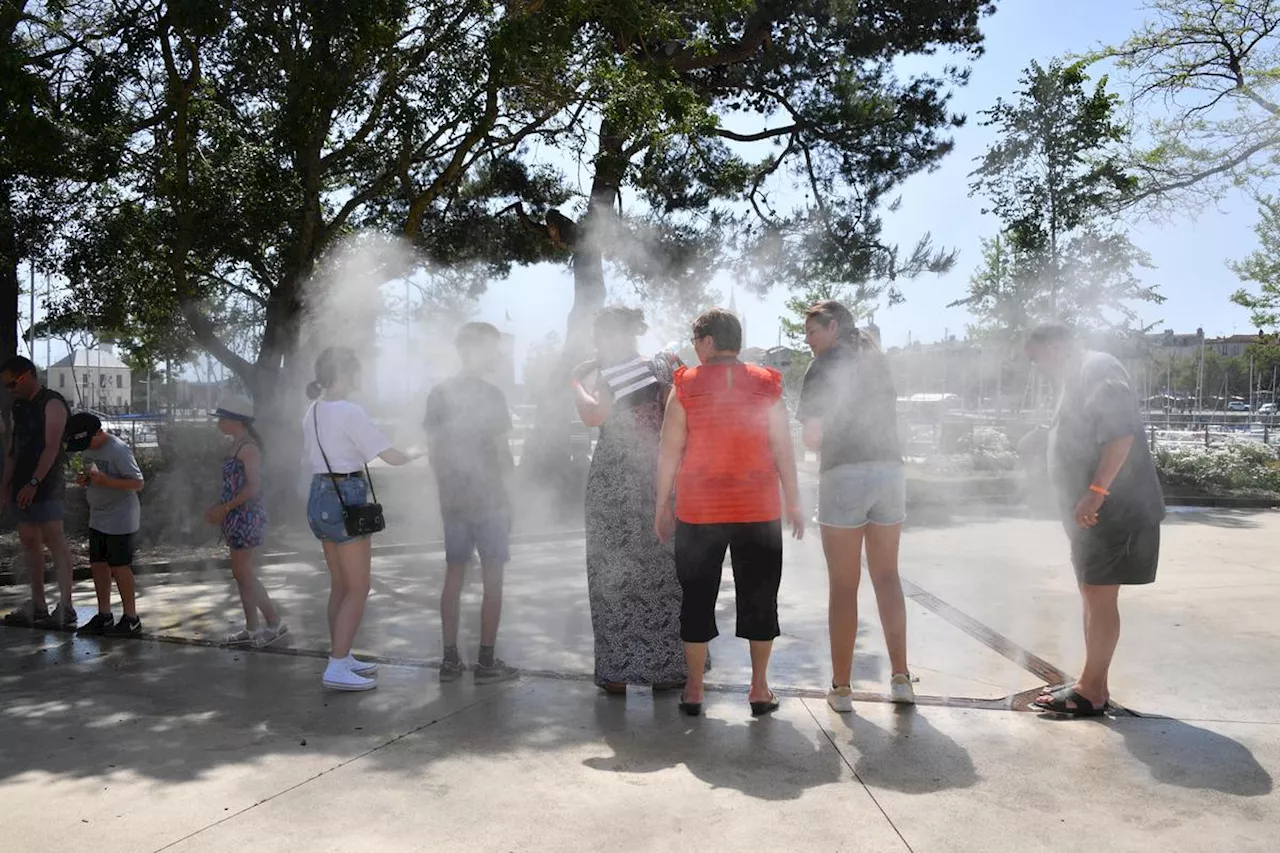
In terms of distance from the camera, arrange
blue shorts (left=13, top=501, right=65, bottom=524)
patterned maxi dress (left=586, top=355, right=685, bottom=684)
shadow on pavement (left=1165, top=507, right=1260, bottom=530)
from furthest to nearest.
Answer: shadow on pavement (left=1165, top=507, right=1260, bottom=530)
blue shorts (left=13, top=501, right=65, bottom=524)
patterned maxi dress (left=586, top=355, right=685, bottom=684)

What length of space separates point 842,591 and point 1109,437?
1.14m

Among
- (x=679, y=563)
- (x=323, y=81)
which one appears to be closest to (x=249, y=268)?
(x=323, y=81)

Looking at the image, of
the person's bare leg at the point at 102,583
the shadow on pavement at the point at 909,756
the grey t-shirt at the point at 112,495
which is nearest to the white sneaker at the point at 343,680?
the grey t-shirt at the point at 112,495

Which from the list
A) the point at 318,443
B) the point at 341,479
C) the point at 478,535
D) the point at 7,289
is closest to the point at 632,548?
the point at 478,535

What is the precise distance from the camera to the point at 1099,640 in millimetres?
A: 3756

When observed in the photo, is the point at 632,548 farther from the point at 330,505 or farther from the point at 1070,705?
the point at 1070,705

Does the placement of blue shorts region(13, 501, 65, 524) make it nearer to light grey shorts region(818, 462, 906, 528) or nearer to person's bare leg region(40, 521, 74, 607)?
person's bare leg region(40, 521, 74, 607)

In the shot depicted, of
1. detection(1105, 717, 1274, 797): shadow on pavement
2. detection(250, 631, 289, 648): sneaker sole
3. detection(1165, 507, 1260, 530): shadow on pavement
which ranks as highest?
detection(250, 631, 289, 648): sneaker sole

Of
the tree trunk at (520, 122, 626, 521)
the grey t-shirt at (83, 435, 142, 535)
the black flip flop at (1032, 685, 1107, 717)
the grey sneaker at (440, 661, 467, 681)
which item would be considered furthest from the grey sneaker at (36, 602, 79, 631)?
the tree trunk at (520, 122, 626, 521)

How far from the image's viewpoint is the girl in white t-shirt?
13.8 feet

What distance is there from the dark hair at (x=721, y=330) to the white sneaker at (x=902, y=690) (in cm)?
145

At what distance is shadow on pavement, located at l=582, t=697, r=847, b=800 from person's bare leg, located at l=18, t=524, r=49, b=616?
3535 millimetres

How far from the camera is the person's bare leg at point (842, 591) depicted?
3852mm

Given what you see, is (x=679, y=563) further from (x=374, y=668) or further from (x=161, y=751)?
(x=161, y=751)
